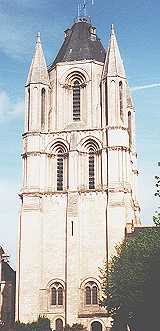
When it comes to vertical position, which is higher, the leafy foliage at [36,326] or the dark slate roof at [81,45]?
the dark slate roof at [81,45]

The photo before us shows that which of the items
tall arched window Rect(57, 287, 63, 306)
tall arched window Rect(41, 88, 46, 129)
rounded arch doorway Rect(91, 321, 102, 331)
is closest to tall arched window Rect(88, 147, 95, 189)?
tall arched window Rect(41, 88, 46, 129)

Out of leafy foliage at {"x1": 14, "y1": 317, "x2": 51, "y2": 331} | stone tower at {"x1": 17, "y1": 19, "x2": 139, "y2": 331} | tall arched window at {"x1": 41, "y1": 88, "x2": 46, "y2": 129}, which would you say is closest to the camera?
leafy foliage at {"x1": 14, "y1": 317, "x2": 51, "y2": 331}

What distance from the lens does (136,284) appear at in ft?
150

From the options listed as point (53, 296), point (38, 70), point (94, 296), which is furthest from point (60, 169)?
point (94, 296)

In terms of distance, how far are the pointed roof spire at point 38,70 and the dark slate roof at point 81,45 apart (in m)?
1.99

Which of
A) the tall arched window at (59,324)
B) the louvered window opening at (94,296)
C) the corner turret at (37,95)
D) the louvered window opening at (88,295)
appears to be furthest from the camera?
the corner turret at (37,95)

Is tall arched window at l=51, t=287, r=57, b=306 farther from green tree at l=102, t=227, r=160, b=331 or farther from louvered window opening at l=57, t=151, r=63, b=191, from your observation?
louvered window opening at l=57, t=151, r=63, b=191

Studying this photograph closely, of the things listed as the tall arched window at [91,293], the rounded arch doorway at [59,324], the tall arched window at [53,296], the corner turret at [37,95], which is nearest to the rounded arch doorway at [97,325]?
the tall arched window at [91,293]

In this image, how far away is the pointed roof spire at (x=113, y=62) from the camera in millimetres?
63500

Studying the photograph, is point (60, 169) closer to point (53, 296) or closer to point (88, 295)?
point (53, 296)

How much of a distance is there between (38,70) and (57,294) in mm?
23457

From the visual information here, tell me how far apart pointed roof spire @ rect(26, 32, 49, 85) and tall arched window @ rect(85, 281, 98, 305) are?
21.7 m

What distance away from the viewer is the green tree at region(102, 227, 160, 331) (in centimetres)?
4284

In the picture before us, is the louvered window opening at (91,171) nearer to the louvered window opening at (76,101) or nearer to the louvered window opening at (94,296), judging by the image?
the louvered window opening at (76,101)
